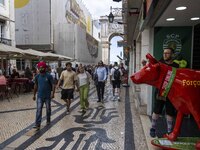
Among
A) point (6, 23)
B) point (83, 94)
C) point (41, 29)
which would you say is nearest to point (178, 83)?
point (83, 94)

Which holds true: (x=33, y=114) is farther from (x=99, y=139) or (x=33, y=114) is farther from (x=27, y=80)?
(x=27, y=80)

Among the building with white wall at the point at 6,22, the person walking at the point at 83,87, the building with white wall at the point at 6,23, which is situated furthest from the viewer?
the building with white wall at the point at 6,22

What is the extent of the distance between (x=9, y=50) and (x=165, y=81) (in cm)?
1023

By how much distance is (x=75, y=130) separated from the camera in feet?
21.0

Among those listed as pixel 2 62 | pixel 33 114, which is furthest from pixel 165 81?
pixel 2 62

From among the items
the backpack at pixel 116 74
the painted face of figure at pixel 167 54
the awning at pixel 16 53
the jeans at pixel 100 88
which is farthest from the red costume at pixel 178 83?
the awning at pixel 16 53

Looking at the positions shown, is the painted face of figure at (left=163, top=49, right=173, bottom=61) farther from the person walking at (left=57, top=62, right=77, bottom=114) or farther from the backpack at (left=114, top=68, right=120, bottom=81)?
the backpack at (left=114, top=68, right=120, bottom=81)

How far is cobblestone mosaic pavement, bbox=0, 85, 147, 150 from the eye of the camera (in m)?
5.33

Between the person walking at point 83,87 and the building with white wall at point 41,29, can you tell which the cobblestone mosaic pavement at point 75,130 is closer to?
the person walking at point 83,87

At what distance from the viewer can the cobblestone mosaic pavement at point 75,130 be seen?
5.33 m

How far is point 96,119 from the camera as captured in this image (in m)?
7.67

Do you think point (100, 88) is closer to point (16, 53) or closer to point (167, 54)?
point (16, 53)

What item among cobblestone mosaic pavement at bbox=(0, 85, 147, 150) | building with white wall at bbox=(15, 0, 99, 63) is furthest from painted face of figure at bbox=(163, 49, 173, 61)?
building with white wall at bbox=(15, 0, 99, 63)

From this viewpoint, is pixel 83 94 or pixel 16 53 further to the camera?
pixel 16 53
